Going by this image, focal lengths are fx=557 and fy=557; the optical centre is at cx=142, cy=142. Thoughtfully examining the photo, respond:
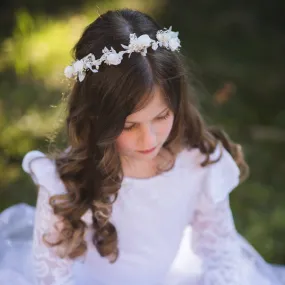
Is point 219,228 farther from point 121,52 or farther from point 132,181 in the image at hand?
point 121,52

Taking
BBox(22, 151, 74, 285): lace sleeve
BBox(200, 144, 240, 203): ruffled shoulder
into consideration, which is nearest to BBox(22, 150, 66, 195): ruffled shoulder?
BBox(22, 151, 74, 285): lace sleeve

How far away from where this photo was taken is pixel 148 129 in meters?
1.20

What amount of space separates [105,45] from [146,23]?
0.12 meters

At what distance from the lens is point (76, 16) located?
10.6 feet

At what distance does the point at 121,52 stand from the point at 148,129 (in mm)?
180

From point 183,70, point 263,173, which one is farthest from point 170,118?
point 263,173

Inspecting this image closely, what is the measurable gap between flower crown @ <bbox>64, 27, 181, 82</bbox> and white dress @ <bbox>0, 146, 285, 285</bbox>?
0.94ft

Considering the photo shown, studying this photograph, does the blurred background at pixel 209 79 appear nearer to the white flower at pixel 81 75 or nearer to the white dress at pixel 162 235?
the white dress at pixel 162 235

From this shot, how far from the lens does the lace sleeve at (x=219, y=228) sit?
1.44 m

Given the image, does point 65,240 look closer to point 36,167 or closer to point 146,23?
point 36,167

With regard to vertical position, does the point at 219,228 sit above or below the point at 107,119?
below

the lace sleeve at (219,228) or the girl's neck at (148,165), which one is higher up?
the girl's neck at (148,165)

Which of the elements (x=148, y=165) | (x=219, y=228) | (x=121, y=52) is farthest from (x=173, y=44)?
(x=219, y=228)

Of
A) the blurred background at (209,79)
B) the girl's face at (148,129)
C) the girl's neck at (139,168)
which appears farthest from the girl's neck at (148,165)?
the blurred background at (209,79)
